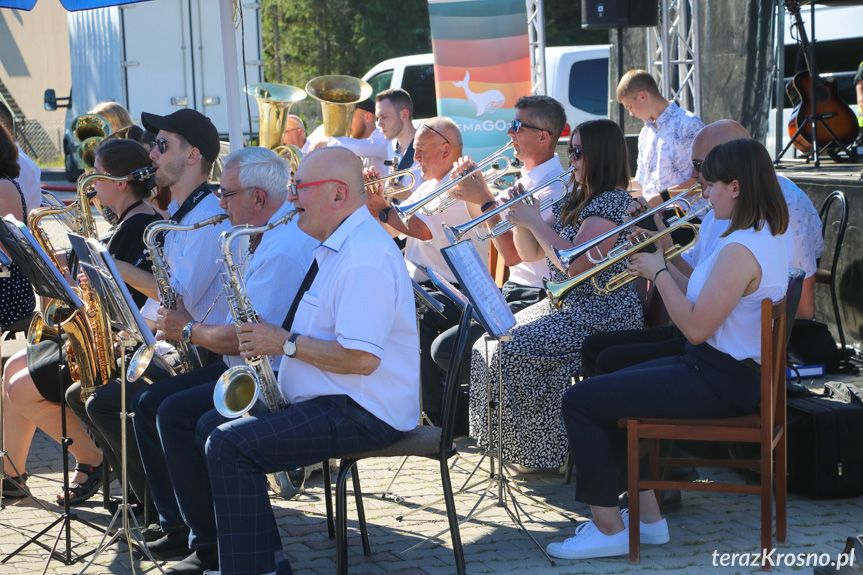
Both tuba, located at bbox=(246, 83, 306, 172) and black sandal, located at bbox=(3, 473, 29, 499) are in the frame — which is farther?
tuba, located at bbox=(246, 83, 306, 172)

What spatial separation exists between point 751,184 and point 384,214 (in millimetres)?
2117

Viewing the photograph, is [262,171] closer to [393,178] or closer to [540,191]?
[540,191]

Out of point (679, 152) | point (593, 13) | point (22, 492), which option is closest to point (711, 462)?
point (22, 492)

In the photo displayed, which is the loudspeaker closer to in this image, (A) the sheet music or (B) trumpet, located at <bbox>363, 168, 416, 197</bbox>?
(B) trumpet, located at <bbox>363, 168, 416, 197</bbox>

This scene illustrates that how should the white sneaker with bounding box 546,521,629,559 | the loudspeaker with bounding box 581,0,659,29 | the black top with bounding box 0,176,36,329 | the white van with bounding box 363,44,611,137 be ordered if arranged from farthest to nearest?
the white van with bounding box 363,44,611,137, the loudspeaker with bounding box 581,0,659,29, the black top with bounding box 0,176,36,329, the white sneaker with bounding box 546,521,629,559

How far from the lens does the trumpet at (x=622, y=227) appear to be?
379 centimetres

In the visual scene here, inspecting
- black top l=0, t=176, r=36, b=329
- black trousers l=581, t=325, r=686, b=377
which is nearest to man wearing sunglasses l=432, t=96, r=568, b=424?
black trousers l=581, t=325, r=686, b=377

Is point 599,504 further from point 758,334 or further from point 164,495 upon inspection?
point 164,495

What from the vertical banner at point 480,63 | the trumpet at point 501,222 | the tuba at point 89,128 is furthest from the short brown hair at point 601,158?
the vertical banner at point 480,63

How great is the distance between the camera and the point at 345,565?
10.5 feet

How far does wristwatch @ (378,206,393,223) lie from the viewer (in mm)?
4895

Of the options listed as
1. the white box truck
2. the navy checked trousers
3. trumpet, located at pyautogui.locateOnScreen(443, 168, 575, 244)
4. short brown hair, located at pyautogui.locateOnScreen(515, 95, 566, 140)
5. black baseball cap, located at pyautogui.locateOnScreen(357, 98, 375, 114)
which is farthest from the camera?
the white box truck

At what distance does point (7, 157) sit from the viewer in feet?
15.0

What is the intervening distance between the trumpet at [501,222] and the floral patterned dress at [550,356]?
0.21m
